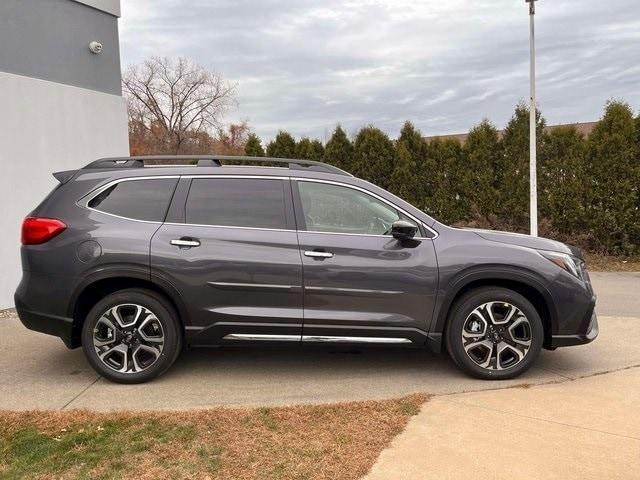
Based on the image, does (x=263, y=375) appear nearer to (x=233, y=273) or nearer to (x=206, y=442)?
(x=233, y=273)

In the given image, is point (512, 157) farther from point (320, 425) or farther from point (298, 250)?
point (320, 425)

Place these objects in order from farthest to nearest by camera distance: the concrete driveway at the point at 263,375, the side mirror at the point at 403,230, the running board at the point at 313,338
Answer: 1. the running board at the point at 313,338
2. the side mirror at the point at 403,230
3. the concrete driveway at the point at 263,375

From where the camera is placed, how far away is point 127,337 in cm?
454

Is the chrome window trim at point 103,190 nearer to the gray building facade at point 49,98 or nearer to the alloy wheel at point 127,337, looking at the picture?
the alloy wheel at point 127,337

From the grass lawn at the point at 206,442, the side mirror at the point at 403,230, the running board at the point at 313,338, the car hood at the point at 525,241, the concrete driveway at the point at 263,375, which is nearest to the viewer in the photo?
the grass lawn at the point at 206,442

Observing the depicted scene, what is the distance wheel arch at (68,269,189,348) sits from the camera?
447cm

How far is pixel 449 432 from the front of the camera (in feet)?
11.9

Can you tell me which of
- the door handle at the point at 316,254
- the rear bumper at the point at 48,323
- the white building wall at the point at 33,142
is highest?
the white building wall at the point at 33,142

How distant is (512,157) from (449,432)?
377 inches

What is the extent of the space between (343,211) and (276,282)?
2.72ft

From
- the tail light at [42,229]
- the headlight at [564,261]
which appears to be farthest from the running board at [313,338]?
the tail light at [42,229]

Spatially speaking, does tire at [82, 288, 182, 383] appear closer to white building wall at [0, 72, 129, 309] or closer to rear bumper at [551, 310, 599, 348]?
rear bumper at [551, 310, 599, 348]

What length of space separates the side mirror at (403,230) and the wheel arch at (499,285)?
0.52m

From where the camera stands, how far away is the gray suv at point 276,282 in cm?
448
